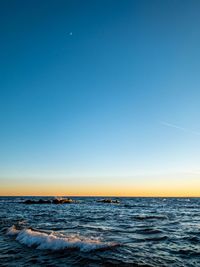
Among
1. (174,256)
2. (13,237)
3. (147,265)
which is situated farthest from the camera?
(13,237)

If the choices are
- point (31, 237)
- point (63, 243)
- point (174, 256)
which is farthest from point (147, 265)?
point (31, 237)

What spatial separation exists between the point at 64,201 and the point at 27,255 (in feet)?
212

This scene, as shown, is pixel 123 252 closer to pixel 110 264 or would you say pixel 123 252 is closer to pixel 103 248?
pixel 103 248

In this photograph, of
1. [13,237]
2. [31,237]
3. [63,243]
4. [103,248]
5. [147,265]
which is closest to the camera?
[147,265]

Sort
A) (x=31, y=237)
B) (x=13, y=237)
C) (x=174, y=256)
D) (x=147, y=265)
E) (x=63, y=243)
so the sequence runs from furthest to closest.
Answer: (x=13, y=237) → (x=31, y=237) → (x=63, y=243) → (x=174, y=256) → (x=147, y=265)

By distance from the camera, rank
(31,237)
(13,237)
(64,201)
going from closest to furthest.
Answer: (31,237), (13,237), (64,201)

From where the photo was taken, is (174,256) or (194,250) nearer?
(174,256)

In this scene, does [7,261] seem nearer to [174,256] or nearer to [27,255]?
[27,255]

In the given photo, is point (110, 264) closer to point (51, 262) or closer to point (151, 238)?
point (51, 262)

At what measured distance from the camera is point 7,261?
10.5m

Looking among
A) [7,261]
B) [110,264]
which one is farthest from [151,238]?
[7,261]

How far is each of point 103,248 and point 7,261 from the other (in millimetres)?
4187

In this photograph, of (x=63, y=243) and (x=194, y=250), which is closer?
(x=194, y=250)

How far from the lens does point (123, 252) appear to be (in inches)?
470
